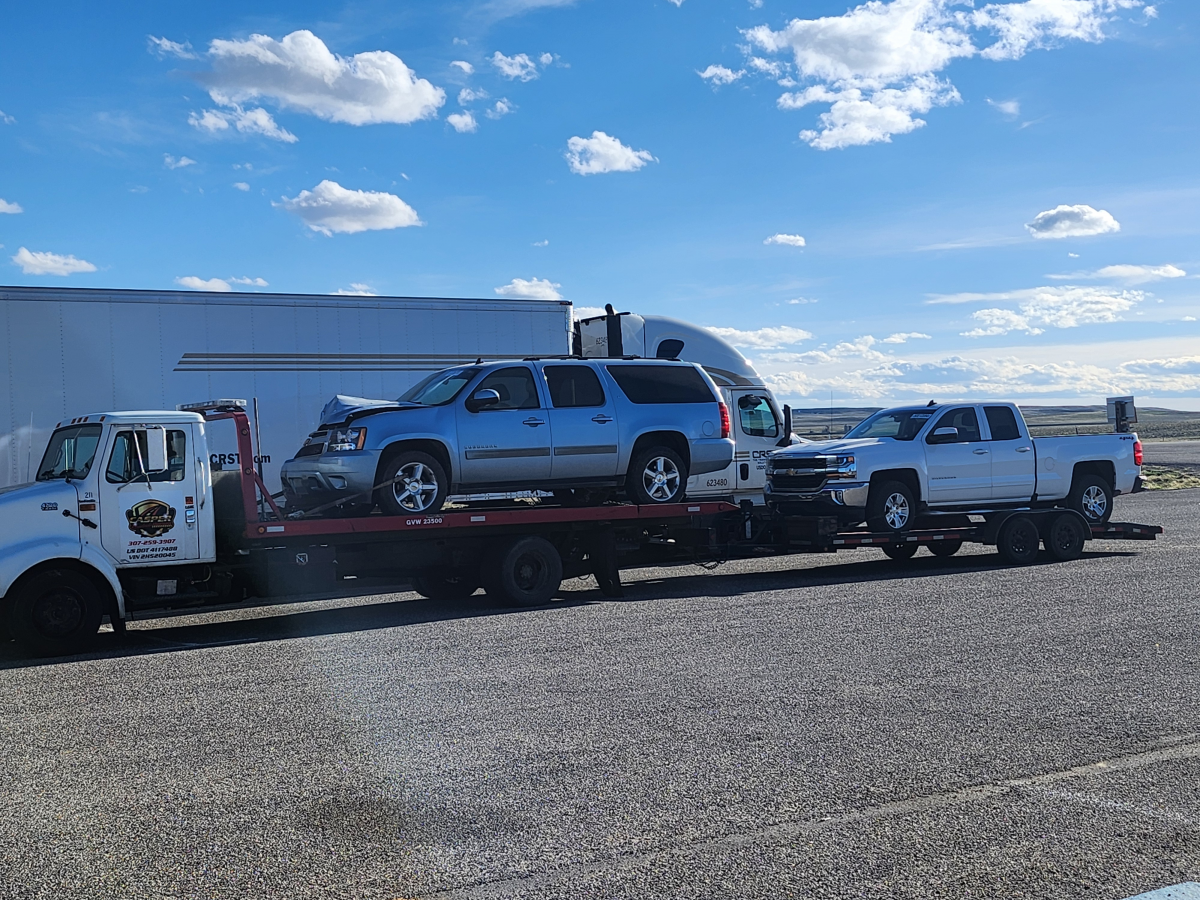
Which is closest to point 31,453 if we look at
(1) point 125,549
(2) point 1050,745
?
(1) point 125,549

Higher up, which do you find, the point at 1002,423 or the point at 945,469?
the point at 1002,423

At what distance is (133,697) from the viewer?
826 centimetres

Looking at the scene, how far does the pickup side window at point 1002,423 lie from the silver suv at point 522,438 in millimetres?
4608

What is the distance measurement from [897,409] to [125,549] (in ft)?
33.9

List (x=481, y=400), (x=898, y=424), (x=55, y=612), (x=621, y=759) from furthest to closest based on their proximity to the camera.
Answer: (x=898, y=424)
(x=481, y=400)
(x=55, y=612)
(x=621, y=759)

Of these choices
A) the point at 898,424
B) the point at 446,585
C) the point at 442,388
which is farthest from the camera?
the point at 898,424

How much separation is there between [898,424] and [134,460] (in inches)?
393

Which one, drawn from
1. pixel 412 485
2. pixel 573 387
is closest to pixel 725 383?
pixel 573 387

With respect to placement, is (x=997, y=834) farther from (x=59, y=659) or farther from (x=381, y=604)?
(x=381, y=604)

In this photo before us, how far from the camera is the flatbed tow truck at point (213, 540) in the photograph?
10.2m

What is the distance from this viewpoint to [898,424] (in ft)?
52.2

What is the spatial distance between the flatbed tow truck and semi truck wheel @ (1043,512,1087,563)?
5.24 m

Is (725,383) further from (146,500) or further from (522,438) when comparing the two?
(146,500)

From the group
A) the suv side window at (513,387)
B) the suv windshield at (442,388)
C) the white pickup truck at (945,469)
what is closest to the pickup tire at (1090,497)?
the white pickup truck at (945,469)
